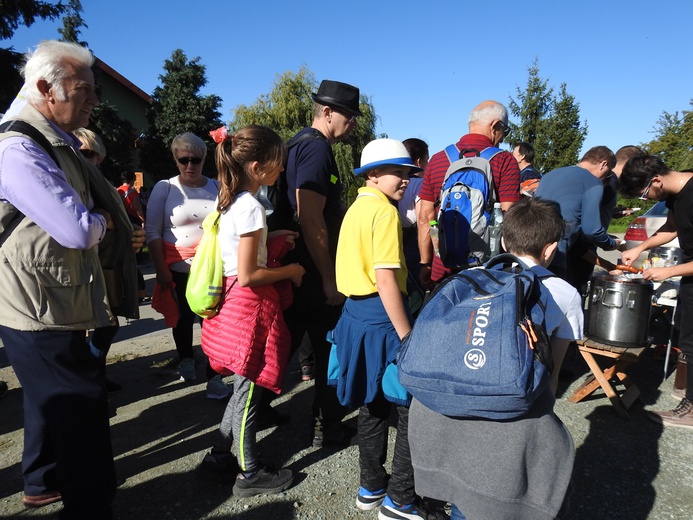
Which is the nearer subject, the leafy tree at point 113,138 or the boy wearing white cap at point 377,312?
the boy wearing white cap at point 377,312

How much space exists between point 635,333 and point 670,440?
764mm

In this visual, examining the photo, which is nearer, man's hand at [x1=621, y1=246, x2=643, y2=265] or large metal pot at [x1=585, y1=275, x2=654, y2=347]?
large metal pot at [x1=585, y1=275, x2=654, y2=347]

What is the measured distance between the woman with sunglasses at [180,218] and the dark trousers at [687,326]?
3511mm

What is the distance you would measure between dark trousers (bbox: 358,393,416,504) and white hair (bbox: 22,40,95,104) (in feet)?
6.65

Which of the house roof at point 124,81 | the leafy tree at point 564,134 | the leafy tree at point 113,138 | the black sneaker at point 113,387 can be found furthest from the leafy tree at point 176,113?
the black sneaker at point 113,387

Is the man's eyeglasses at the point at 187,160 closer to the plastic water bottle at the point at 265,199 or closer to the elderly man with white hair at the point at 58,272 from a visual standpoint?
the plastic water bottle at the point at 265,199

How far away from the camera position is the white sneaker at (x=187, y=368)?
4.05 meters

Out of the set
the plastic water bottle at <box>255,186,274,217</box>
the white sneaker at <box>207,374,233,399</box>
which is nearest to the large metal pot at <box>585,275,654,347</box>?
the plastic water bottle at <box>255,186,274,217</box>

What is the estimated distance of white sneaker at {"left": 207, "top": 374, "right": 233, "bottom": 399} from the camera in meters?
3.70

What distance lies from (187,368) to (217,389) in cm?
51

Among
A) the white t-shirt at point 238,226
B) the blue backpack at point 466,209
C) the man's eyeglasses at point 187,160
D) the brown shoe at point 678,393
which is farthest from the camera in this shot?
the brown shoe at point 678,393

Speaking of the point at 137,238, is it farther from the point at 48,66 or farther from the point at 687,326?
the point at 687,326

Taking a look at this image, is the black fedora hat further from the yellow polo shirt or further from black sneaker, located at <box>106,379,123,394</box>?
black sneaker, located at <box>106,379,123,394</box>

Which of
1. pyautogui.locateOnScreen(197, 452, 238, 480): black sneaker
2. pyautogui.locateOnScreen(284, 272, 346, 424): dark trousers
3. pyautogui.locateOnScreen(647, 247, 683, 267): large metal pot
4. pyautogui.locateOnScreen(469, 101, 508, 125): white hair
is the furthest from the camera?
pyautogui.locateOnScreen(647, 247, 683, 267): large metal pot
